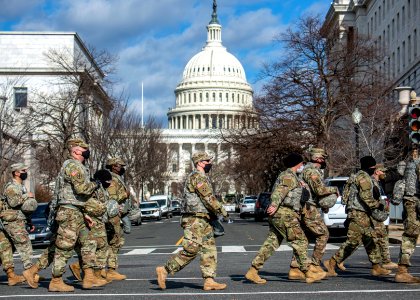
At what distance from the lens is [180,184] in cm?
12575

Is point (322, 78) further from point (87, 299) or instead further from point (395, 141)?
point (87, 299)

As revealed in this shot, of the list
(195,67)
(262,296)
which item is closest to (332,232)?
(262,296)

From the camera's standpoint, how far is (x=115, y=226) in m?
12.9

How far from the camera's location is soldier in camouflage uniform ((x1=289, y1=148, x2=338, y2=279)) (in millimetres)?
12320

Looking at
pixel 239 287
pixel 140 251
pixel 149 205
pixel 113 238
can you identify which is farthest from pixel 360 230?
pixel 149 205

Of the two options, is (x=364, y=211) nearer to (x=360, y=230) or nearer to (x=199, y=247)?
(x=360, y=230)

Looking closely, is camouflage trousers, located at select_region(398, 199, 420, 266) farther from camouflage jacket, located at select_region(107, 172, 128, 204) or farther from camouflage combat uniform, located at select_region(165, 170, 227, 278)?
camouflage jacket, located at select_region(107, 172, 128, 204)

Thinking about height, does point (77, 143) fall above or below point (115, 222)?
above

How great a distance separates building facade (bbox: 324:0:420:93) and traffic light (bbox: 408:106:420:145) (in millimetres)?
33400

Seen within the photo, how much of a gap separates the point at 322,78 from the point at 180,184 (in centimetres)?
8483

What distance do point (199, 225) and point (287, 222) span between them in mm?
1293

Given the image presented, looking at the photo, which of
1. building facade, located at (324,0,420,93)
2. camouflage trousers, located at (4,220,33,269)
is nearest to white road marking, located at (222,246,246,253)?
camouflage trousers, located at (4,220,33,269)

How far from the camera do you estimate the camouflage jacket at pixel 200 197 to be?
1102 centimetres

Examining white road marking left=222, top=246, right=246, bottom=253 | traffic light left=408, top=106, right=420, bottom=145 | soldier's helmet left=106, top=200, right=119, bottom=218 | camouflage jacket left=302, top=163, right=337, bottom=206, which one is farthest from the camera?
white road marking left=222, top=246, right=246, bottom=253
